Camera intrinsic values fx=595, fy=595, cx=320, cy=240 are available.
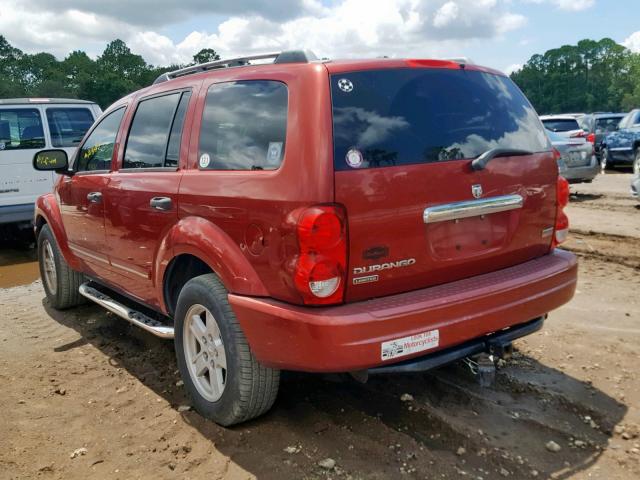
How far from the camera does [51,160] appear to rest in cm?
502

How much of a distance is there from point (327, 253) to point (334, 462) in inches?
42.5

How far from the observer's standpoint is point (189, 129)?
3.51m

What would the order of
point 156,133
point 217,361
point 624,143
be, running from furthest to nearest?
point 624,143, point 156,133, point 217,361

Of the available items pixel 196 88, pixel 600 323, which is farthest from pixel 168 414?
pixel 600 323

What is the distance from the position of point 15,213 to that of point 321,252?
24.2 feet

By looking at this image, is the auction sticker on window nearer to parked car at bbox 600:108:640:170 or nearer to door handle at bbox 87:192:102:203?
door handle at bbox 87:192:102:203

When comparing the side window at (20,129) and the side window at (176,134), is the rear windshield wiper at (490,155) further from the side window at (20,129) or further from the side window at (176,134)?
the side window at (20,129)

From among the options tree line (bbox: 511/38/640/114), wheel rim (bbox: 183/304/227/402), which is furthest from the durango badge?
tree line (bbox: 511/38/640/114)

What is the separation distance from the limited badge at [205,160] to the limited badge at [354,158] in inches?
38.0

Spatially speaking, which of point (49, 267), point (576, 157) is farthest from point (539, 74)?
point (49, 267)

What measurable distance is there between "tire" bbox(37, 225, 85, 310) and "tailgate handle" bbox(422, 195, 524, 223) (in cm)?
389

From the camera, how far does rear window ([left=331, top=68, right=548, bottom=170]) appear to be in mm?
2744

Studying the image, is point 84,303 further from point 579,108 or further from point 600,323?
point 579,108

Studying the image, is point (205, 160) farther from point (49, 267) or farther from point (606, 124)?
point (606, 124)
